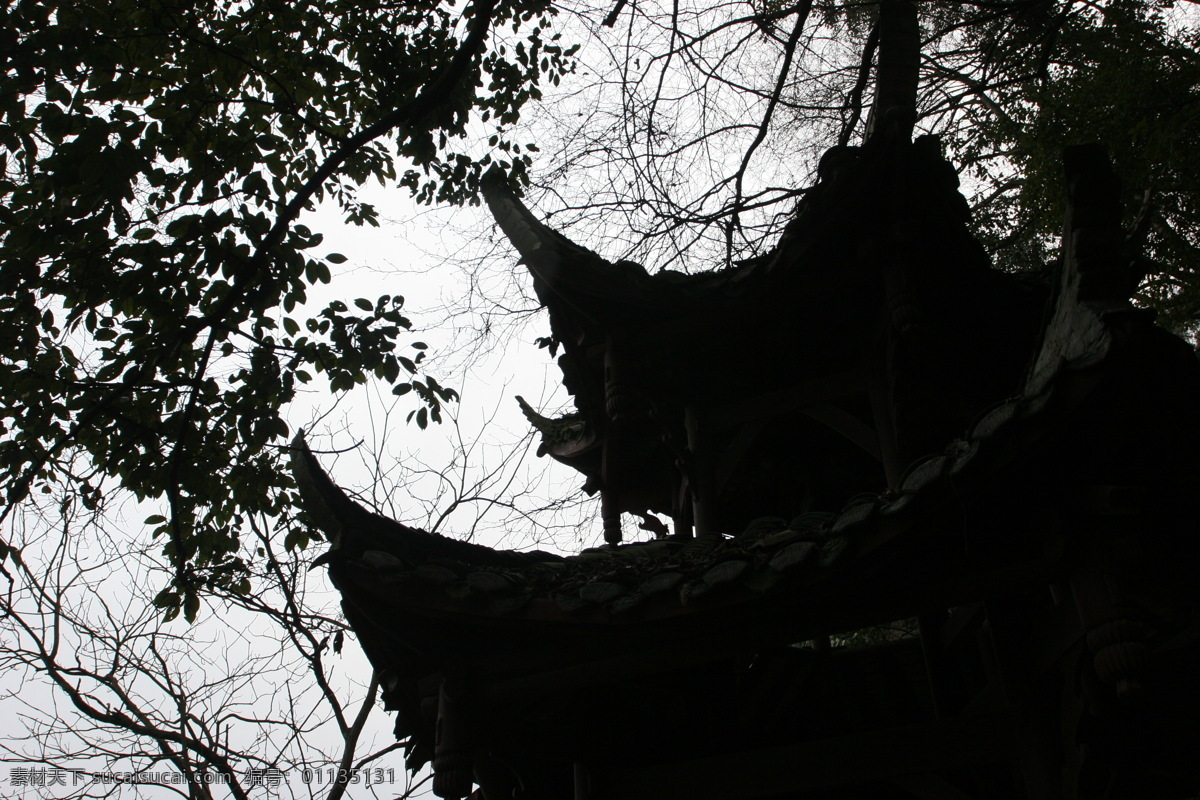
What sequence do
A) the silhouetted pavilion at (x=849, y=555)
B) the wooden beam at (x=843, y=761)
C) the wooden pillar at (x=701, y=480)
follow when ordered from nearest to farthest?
the silhouetted pavilion at (x=849, y=555), the wooden beam at (x=843, y=761), the wooden pillar at (x=701, y=480)

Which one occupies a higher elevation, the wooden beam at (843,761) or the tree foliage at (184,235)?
the tree foliage at (184,235)

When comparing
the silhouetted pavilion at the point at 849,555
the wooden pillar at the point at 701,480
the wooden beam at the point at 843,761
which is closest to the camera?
the silhouetted pavilion at the point at 849,555

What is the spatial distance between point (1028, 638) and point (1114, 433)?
1.38 m

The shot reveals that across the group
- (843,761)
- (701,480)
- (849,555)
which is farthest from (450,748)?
(701,480)

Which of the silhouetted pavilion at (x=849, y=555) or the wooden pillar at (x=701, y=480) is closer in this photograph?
the silhouetted pavilion at (x=849, y=555)

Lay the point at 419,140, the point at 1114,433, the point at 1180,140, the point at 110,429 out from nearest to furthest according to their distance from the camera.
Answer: the point at 1114,433, the point at 110,429, the point at 419,140, the point at 1180,140

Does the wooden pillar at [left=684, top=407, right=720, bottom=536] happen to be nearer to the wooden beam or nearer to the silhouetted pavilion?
the silhouetted pavilion

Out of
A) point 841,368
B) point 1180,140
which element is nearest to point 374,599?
point 841,368

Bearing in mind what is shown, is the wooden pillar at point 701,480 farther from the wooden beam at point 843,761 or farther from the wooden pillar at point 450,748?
the wooden pillar at point 450,748

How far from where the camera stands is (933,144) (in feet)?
15.3

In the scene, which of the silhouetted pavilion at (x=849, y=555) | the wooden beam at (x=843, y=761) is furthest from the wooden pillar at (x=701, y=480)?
the wooden beam at (x=843, y=761)

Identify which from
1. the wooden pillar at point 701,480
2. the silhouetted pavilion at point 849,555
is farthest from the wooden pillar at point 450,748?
the wooden pillar at point 701,480

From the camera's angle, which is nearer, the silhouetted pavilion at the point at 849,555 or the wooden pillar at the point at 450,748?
the silhouetted pavilion at the point at 849,555

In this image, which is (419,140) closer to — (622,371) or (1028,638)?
(622,371)
